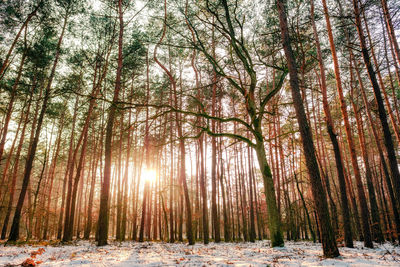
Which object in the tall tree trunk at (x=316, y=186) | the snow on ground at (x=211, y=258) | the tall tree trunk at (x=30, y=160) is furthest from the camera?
the tall tree trunk at (x=30, y=160)

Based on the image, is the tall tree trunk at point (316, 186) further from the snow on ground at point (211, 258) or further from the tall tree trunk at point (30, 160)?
the tall tree trunk at point (30, 160)

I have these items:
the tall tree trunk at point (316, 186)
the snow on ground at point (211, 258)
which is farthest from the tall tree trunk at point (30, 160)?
the tall tree trunk at point (316, 186)

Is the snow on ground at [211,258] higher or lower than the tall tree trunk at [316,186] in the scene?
lower

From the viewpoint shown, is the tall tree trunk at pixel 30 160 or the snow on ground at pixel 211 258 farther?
the tall tree trunk at pixel 30 160

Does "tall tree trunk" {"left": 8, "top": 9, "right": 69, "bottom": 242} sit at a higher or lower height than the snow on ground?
higher

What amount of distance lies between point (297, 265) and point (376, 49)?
506 inches

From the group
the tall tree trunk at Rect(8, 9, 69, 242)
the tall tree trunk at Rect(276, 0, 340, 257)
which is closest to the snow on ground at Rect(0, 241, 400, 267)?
the tall tree trunk at Rect(276, 0, 340, 257)

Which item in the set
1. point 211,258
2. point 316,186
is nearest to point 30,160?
point 211,258

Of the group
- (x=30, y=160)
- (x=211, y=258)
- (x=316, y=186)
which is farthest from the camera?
(x=30, y=160)

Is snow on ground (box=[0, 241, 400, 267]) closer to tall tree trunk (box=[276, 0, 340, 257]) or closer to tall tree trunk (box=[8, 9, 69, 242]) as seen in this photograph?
tall tree trunk (box=[276, 0, 340, 257])

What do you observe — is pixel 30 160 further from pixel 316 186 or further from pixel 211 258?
pixel 316 186

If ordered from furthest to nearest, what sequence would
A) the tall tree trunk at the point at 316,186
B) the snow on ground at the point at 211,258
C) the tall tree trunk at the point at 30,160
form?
the tall tree trunk at the point at 30,160 < the tall tree trunk at the point at 316,186 < the snow on ground at the point at 211,258

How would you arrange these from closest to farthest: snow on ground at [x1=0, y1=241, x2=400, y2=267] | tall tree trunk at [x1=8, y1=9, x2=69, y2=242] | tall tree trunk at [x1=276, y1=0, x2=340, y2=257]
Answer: snow on ground at [x1=0, y1=241, x2=400, y2=267] < tall tree trunk at [x1=276, y1=0, x2=340, y2=257] < tall tree trunk at [x1=8, y1=9, x2=69, y2=242]

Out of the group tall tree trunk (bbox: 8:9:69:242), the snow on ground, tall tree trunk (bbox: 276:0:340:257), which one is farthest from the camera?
tall tree trunk (bbox: 8:9:69:242)
